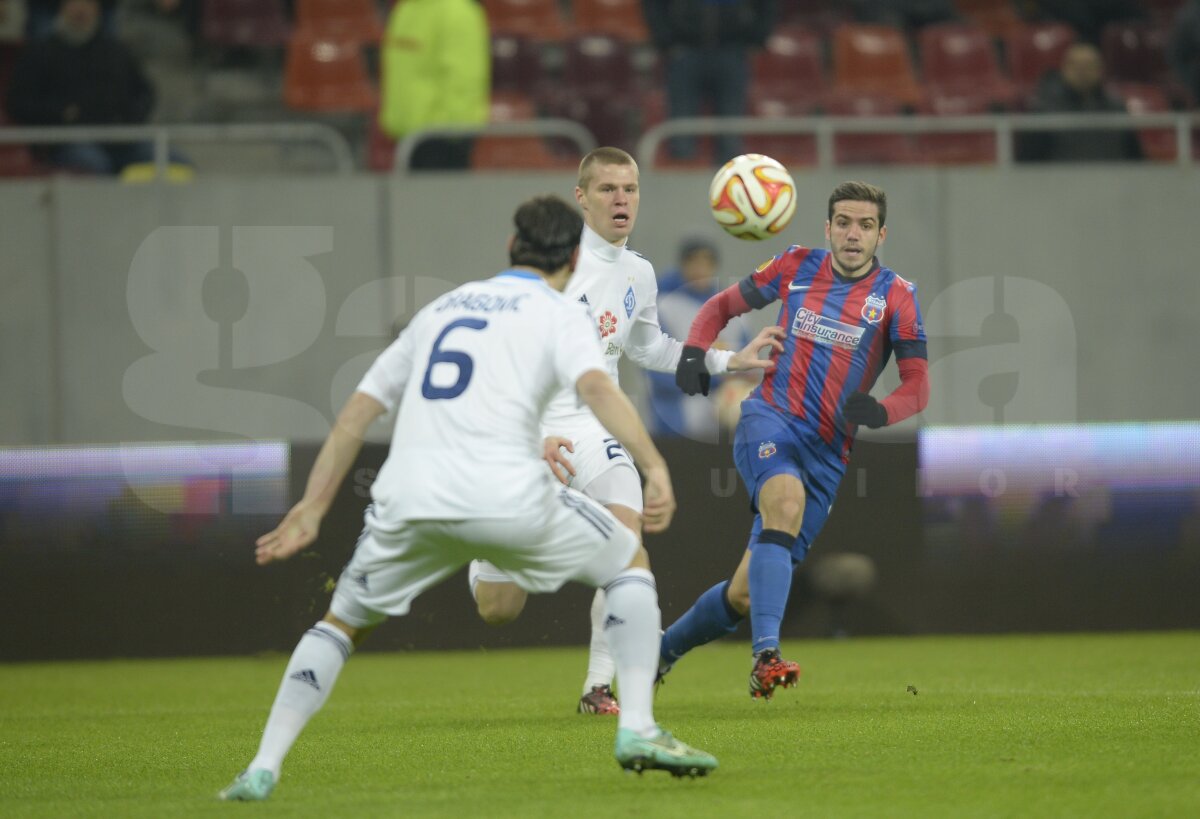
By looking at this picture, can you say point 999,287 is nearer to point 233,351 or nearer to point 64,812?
point 233,351

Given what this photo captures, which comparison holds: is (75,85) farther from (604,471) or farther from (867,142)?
(604,471)

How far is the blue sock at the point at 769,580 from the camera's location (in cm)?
734

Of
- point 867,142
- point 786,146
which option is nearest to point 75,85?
point 786,146

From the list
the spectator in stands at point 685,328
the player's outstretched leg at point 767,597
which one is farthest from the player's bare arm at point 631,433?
the spectator in stands at point 685,328

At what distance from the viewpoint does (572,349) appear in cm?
520

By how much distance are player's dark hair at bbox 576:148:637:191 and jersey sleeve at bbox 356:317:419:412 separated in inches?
103

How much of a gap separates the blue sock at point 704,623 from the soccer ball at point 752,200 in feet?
5.44

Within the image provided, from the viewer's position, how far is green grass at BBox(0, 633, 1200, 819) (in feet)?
16.9

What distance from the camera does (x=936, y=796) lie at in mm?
5133

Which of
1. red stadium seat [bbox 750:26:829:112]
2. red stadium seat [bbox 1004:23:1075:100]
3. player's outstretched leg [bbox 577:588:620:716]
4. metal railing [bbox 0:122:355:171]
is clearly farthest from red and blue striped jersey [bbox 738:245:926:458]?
red stadium seat [bbox 1004:23:1075:100]

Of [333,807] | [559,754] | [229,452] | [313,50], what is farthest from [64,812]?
[313,50]

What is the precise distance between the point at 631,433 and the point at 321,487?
0.96 m

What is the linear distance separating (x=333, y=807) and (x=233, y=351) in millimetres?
8248

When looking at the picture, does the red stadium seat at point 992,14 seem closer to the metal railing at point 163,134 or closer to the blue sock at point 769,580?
the metal railing at point 163,134
